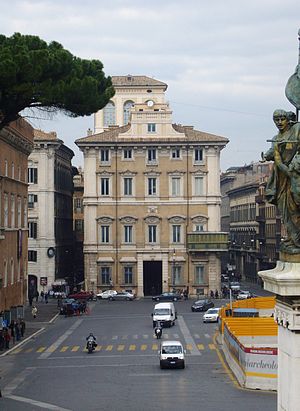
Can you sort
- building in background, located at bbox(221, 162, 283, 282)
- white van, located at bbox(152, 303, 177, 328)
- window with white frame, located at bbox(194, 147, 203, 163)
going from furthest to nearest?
building in background, located at bbox(221, 162, 283, 282) < window with white frame, located at bbox(194, 147, 203, 163) < white van, located at bbox(152, 303, 177, 328)

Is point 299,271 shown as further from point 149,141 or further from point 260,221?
point 260,221

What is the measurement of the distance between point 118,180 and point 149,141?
508 centimetres

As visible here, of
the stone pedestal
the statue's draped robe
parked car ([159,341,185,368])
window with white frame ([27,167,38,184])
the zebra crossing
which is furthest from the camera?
window with white frame ([27,167,38,184])

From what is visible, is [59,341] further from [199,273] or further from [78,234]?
[78,234]

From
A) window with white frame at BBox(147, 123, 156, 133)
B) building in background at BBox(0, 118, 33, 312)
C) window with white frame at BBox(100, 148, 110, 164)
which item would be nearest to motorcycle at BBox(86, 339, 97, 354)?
building in background at BBox(0, 118, 33, 312)

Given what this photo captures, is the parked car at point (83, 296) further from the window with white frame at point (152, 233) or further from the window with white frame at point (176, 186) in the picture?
the window with white frame at point (176, 186)

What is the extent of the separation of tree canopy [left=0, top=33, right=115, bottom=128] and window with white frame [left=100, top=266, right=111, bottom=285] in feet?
162

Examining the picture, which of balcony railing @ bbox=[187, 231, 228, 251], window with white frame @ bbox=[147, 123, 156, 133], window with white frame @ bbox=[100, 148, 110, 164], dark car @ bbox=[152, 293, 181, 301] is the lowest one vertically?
dark car @ bbox=[152, 293, 181, 301]

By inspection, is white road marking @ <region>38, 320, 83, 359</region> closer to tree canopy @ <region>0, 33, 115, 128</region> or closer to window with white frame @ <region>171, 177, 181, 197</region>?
tree canopy @ <region>0, 33, 115, 128</region>

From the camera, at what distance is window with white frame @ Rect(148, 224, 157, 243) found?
103m

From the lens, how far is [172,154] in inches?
4045

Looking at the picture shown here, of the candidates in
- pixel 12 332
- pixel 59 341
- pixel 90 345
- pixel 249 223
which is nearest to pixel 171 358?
pixel 90 345

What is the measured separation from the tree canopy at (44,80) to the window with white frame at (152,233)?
48347 millimetres

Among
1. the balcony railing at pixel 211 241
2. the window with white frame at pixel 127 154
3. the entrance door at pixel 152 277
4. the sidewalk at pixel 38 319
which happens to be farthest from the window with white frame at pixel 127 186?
the sidewalk at pixel 38 319
